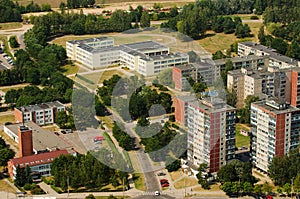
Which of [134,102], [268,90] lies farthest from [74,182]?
[268,90]

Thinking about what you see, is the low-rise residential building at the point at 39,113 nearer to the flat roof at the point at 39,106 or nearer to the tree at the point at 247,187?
the flat roof at the point at 39,106

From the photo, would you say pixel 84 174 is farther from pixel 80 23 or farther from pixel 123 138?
pixel 80 23

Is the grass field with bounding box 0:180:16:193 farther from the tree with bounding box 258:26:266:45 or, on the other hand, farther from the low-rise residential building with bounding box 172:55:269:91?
the tree with bounding box 258:26:266:45

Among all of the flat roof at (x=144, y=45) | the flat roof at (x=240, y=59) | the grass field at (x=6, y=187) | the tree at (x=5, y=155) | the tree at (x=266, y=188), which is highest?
the flat roof at (x=144, y=45)

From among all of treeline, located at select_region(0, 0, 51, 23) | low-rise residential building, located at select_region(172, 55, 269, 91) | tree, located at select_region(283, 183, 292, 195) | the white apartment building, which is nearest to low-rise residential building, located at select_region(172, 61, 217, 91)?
low-rise residential building, located at select_region(172, 55, 269, 91)

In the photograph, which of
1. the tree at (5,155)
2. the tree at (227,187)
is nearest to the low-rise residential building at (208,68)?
the tree at (5,155)

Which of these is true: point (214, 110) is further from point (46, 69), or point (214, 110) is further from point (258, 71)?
point (46, 69)
